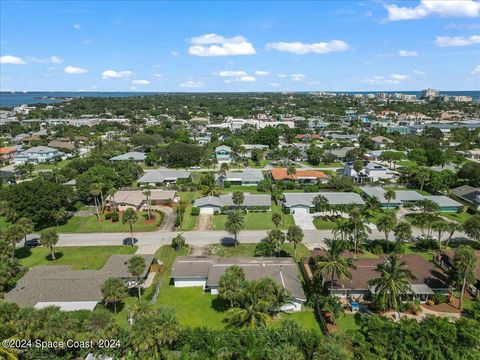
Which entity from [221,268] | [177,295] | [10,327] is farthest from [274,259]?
[10,327]

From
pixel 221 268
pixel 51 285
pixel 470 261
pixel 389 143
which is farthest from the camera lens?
pixel 389 143

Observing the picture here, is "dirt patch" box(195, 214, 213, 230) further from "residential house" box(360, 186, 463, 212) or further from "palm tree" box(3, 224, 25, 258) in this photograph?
"residential house" box(360, 186, 463, 212)

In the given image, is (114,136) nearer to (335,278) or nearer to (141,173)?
(141,173)

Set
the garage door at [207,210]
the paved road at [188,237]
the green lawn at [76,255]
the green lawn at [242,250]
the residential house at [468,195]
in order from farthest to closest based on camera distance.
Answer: the garage door at [207,210] → the residential house at [468,195] → the paved road at [188,237] → the green lawn at [242,250] → the green lawn at [76,255]

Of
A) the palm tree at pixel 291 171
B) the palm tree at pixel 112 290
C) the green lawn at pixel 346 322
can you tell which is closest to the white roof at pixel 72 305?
the palm tree at pixel 112 290

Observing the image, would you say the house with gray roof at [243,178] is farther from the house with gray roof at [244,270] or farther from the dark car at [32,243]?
the dark car at [32,243]
